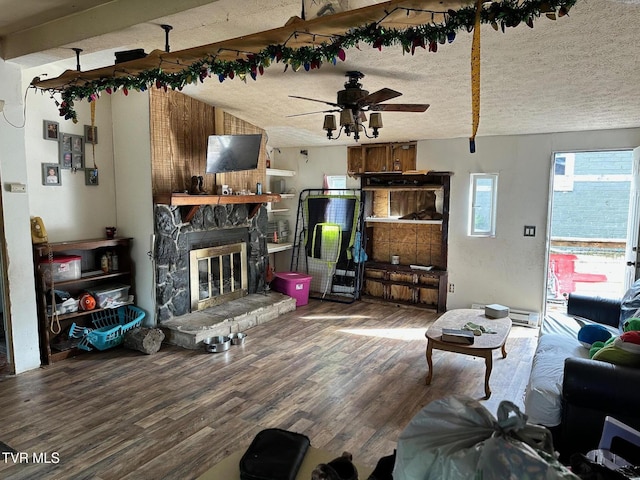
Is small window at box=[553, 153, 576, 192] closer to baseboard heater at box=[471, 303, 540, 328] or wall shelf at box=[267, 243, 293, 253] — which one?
baseboard heater at box=[471, 303, 540, 328]

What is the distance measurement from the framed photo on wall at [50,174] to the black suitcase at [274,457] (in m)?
3.67

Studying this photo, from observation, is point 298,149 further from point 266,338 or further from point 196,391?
point 196,391

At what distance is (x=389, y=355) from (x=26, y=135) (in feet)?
12.9

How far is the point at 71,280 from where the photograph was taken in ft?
12.9

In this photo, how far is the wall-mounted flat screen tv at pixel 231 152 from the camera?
453cm

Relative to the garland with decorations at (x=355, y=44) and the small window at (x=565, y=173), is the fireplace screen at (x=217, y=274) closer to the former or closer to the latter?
the garland with decorations at (x=355, y=44)

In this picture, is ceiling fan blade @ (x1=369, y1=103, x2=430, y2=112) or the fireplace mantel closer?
ceiling fan blade @ (x1=369, y1=103, x2=430, y2=112)

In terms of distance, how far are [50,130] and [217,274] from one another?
2272 millimetres

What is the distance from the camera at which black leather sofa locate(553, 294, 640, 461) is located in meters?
2.12

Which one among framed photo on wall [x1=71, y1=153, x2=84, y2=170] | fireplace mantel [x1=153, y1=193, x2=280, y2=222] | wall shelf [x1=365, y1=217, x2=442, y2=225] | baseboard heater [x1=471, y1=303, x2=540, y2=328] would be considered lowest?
baseboard heater [x1=471, y1=303, x2=540, y2=328]

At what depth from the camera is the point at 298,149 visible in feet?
21.7

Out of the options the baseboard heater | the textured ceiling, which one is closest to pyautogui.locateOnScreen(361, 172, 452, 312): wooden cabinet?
the textured ceiling

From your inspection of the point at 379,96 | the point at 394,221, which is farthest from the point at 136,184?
the point at 394,221

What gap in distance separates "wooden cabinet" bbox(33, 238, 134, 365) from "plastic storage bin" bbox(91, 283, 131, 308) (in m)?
0.08
